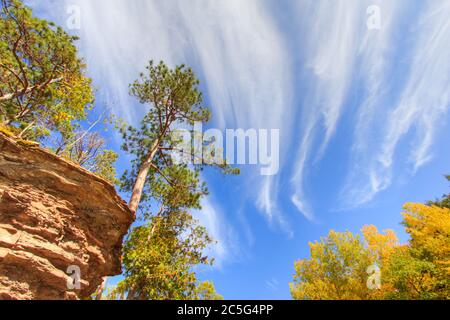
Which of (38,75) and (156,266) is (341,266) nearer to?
(156,266)

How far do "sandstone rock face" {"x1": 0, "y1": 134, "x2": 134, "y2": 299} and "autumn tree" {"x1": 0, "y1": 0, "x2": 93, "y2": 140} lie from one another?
365 centimetres

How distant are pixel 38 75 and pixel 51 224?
9.69 m

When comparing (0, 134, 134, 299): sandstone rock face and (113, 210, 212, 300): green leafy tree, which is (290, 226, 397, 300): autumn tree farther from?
(0, 134, 134, 299): sandstone rock face

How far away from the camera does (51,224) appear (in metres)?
7.02

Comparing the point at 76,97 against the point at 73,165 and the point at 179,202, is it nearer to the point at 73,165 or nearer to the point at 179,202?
the point at 73,165

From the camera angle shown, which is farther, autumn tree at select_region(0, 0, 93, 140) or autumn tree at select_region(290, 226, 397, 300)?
autumn tree at select_region(290, 226, 397, 300)

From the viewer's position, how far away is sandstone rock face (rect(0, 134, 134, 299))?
6223mm

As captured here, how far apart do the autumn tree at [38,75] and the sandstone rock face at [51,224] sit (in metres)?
3.65

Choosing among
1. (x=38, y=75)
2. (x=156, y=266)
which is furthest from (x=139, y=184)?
(x=38, y=75)

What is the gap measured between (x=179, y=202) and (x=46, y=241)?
7493 millimetres

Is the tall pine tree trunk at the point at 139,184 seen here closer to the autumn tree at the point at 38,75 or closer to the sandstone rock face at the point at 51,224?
the sandstone rock face at the point at 51,224

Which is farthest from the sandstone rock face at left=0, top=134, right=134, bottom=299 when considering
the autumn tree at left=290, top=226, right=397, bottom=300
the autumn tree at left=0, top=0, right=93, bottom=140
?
the autumn tree at left=290, top=226, right=397, bottom=300

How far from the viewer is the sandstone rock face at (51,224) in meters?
6.22
